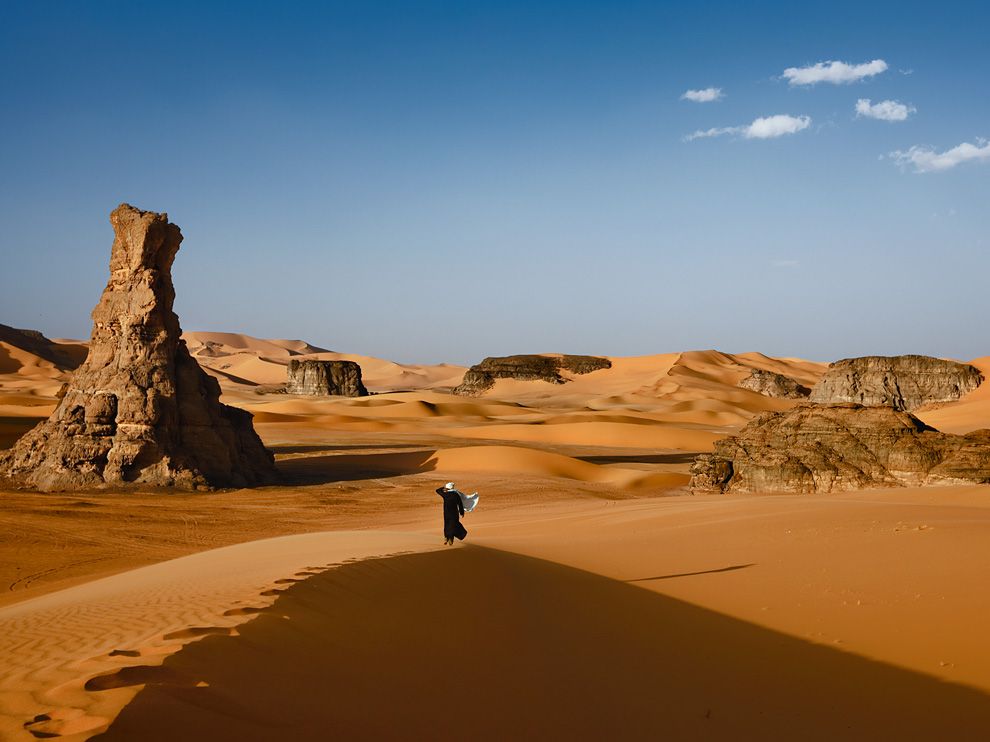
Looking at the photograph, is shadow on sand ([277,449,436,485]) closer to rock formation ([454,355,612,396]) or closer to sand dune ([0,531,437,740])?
sand dune ([0,531,437,740])

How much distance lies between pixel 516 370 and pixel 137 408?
61593mm

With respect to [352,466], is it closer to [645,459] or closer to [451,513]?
[645,459]

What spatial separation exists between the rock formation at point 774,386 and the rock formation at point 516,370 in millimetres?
18408

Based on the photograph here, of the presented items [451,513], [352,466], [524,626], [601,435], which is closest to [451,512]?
[451,513]

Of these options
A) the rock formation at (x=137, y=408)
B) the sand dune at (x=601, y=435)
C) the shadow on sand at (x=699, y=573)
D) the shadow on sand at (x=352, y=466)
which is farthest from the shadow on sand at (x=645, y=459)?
the shadow on sand at (x=699, y=573)

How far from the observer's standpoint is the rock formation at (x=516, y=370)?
79.4 metres

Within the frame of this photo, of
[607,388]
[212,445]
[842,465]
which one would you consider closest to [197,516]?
[212,445]

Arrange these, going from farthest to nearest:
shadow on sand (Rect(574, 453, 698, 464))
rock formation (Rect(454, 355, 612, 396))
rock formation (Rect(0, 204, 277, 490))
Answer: rock formation (Rect(454, 355, 612, 396)) → shadow on sand (Rect(574, 453, 698, 464)) → rock formation (Rect(0, 204, 277, 490))

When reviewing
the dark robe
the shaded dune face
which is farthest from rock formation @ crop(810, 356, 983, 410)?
the shaded dune face

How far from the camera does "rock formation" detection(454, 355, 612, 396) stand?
3127 inches

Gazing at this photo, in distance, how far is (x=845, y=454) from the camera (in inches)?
767

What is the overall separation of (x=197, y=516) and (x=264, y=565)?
1106 centimetres

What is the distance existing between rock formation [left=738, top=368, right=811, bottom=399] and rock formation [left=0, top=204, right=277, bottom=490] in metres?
63.9

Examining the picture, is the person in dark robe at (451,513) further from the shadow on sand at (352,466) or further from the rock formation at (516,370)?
the rock formation at (516,370)
